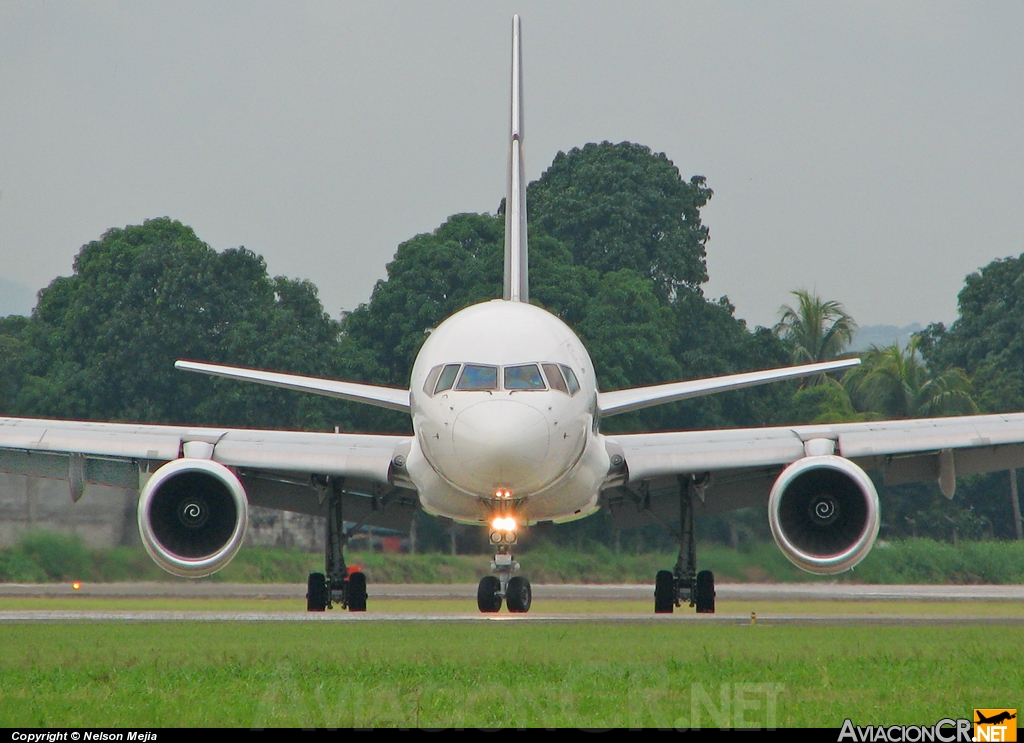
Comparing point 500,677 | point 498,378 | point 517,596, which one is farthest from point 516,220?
point 500,677

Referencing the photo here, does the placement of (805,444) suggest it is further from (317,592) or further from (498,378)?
(317,592)

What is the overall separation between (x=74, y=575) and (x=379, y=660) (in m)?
17.9

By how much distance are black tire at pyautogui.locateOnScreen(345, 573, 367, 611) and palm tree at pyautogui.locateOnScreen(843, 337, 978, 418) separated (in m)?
31.9

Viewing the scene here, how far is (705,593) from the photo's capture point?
68.4 ft

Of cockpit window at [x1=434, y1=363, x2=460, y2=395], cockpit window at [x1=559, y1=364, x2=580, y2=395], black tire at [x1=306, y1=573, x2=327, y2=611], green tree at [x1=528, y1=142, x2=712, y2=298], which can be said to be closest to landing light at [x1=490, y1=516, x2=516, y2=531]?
cockpit window at [x1=559, y1=364, x2=580, y2=395]

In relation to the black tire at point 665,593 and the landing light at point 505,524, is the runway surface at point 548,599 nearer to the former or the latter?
the black tire at point 665,593

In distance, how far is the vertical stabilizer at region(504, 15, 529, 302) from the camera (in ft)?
71.7

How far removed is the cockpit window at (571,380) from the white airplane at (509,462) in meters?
0.03

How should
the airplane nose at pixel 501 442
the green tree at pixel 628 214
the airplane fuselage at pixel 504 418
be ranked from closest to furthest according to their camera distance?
the airplane nose at pixel 501 442
the airplane fuselage at pixel 504 418
the green tree at pixel 628 214

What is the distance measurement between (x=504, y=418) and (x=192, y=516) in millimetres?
4550

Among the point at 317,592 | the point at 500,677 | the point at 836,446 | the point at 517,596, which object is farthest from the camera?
the point at 317,592

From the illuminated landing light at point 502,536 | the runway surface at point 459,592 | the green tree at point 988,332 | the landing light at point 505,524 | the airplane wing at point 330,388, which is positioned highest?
the green tree at point 988,332

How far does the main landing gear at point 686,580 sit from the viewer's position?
20859 millimetres

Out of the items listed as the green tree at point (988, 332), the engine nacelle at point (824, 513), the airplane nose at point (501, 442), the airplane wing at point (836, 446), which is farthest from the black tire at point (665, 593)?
the green tree at point (988, 332)
